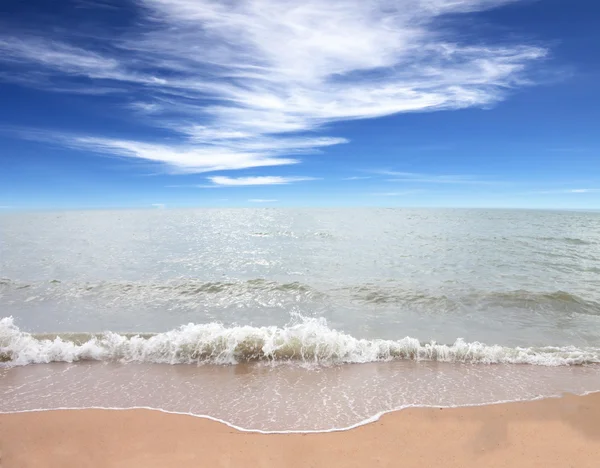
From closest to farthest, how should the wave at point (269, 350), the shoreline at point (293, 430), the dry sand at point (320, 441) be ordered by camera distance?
the dry sand at point (320, 441), the shoreline at point (293, 430), the wave at point (269, 350)

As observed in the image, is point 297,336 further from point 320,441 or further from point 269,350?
point 320,441

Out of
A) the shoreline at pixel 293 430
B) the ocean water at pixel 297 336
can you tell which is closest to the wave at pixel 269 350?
the ocean water at pixel 297 336

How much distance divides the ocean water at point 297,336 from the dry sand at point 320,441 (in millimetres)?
360

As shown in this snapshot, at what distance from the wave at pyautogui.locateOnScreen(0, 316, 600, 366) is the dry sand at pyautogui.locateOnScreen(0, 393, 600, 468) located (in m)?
2.20

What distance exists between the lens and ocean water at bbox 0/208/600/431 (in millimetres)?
6258

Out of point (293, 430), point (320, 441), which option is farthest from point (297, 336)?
point (320, 441)

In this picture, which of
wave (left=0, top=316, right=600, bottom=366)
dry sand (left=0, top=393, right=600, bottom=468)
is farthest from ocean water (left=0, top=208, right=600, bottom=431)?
dry sand (left=0, top=393, right=600, bottom=468)

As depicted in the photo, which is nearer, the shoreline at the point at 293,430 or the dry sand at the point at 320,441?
the dry sand at the point at 320,441

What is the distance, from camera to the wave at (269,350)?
25.8 ft

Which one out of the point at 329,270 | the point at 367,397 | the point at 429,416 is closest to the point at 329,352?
the point at 367,397

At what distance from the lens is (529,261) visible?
1986cm

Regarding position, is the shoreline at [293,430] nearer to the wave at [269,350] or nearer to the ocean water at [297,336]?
the ocean water at [297,336]

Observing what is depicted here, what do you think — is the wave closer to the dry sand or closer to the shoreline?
the shoreline

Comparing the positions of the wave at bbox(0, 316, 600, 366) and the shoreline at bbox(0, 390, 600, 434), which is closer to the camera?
the shoreline at bbox(0, 390, 600, 434)
